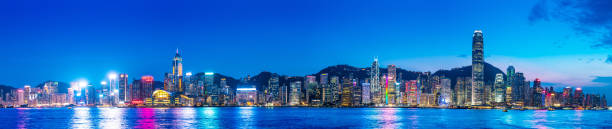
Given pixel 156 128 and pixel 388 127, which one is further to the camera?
pixel 388 127

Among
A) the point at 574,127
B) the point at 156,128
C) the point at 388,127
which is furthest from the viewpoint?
the point at 574,127

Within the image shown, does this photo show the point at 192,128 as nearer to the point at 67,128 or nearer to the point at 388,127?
the point at 67,128

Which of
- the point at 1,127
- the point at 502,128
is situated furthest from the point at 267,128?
the point at 1,127

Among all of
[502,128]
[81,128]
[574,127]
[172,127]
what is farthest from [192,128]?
[574,127]

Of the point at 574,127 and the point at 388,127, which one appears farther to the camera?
the point at 574,127

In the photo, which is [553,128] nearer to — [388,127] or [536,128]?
[536,128]

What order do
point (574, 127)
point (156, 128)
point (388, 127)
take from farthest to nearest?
1. point (574, 127)
2. point (388, 127)
3. point (156, 128)

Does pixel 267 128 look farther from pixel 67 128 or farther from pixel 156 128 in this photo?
pixel 67 128
